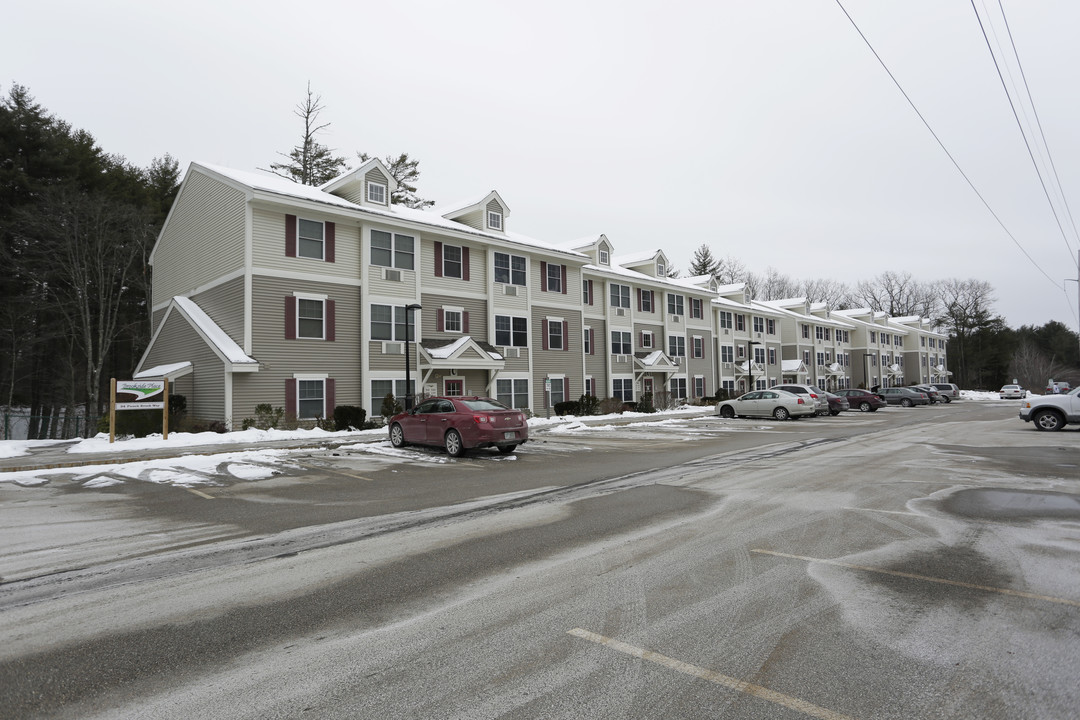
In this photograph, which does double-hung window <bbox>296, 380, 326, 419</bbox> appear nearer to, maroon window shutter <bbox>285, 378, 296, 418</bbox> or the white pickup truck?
maroon window shutter <bbox>285, 378, 296, 418</bbox>

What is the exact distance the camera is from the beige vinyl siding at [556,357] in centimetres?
3116

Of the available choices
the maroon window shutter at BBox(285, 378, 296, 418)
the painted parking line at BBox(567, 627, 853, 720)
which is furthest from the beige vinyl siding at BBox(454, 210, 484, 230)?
the painted parking line at BBox(567, 627, 853, 720)

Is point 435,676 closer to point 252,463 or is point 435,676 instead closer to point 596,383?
point 252,463

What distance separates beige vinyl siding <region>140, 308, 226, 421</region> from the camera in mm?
21406

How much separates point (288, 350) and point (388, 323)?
4.33 metres

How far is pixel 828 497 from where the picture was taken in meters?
8.58

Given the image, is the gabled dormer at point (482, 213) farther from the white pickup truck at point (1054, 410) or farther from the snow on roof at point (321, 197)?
the white pickup truck at point (1054, 410)

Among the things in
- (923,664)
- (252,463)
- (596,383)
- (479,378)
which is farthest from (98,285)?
(923,664)

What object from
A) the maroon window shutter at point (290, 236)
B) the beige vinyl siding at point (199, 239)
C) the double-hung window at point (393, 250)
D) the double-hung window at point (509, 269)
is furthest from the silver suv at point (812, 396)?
the beige vinyl siding at point (199, 239)

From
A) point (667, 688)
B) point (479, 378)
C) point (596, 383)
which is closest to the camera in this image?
point (667, 688)

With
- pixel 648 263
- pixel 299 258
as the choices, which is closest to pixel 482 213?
pixel 299 258

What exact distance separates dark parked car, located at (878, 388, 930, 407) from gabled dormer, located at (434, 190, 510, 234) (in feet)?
115

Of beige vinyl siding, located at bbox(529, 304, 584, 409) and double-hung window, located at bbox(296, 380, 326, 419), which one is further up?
beige vinyl siding, located at bbox(529, 304, 584, 409)

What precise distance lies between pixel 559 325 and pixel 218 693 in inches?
1188
